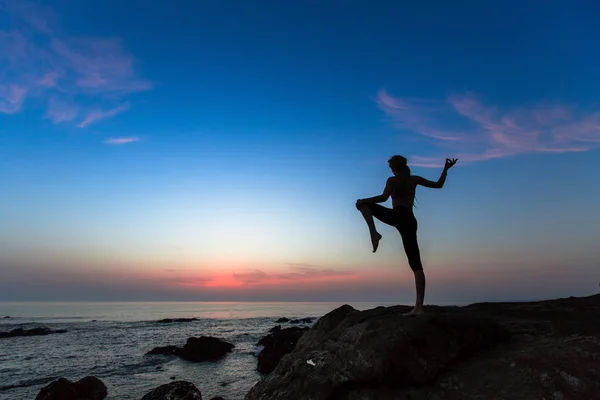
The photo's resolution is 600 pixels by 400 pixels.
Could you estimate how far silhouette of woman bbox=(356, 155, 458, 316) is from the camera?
7.92m

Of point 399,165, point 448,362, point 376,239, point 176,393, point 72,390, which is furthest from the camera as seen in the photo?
point 72,390

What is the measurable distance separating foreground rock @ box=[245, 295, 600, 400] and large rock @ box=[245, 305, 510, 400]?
0.02m

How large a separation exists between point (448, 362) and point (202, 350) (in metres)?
35.6

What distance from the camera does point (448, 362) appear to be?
6.88m

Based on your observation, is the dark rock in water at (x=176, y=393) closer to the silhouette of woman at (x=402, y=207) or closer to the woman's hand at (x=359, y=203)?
the silhouette of woman at (x=402, y=207)

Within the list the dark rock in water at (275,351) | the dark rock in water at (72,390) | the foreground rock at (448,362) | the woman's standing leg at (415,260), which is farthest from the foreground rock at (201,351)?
the woman's standing leg at (415,260)

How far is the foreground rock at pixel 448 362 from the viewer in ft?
19.7

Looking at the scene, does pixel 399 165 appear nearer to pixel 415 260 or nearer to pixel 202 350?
pixel 415 260

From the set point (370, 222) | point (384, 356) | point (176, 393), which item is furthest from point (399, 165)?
point (176, 393)

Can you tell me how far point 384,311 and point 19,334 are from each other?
68605mm

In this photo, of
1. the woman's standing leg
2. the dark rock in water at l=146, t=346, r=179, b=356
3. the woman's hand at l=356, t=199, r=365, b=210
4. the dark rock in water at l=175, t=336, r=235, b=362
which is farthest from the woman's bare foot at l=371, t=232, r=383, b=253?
the dark rock in water at l=146, t=346, r=179, b=356

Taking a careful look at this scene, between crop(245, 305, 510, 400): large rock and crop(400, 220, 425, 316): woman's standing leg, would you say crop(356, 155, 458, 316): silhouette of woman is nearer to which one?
crop(400, 220, 425, 316): woman's standing leg

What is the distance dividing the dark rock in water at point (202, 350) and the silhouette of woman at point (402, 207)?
113ft

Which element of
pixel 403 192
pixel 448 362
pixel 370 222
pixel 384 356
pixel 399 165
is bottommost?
pixel 448 362
